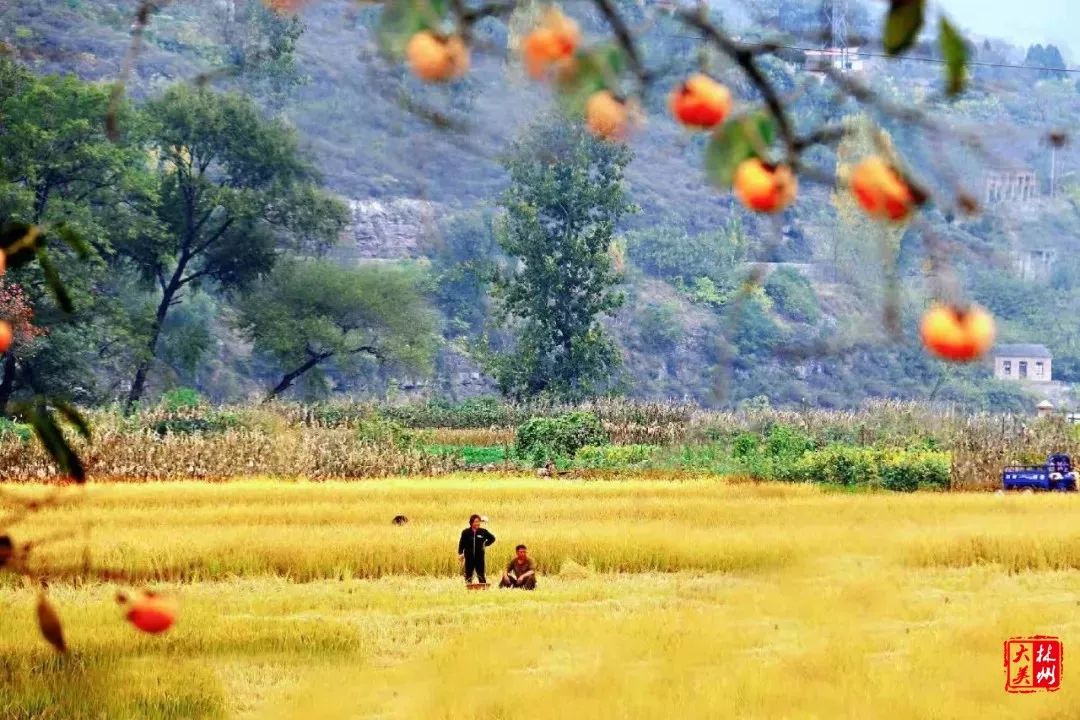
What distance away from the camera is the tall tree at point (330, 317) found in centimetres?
3950

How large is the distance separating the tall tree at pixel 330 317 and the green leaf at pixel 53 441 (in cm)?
3760

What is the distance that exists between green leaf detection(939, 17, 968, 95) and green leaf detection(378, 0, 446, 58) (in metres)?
0.31

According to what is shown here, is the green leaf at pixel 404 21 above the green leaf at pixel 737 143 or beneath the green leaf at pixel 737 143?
above

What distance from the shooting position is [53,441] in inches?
61.1

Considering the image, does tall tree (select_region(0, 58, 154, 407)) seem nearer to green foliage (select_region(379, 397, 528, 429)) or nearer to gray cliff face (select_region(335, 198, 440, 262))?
green foliage (select_region(379, 397, 528, 429))

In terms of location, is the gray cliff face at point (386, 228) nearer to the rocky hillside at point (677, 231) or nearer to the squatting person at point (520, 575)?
the rocky hillside at point (677, 231)

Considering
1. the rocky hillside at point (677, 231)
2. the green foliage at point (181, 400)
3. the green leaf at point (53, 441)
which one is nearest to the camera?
the green leaf at point (53, 441)

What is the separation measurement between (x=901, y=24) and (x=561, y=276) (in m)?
37.5

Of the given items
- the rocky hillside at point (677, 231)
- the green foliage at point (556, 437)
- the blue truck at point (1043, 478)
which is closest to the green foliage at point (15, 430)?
the green foliage at point (556, 437)

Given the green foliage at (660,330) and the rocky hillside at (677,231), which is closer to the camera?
the rocky hillside at (677,231)

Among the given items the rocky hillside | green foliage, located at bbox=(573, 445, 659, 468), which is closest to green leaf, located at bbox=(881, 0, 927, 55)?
green foliage, located at bbox=(573, 445, 659, 468)

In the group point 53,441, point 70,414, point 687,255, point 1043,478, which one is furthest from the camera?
point 687,255

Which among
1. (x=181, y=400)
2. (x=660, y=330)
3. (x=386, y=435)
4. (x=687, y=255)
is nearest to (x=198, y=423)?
(x=386, y=435)

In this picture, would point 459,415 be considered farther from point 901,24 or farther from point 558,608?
point 901,24
